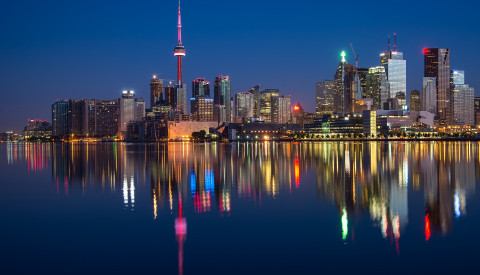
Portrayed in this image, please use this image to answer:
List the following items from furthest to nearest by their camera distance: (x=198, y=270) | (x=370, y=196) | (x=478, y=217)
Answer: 1. (x=370, y=196)
2. (x=478, y=217)
3. (x=198, y=270)

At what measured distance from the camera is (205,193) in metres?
25.6

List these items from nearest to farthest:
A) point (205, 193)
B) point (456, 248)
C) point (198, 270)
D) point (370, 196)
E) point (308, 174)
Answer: point (198, 270) → point (456, 248) → point (370, 196) → point (205, 193) → point (308, 174)

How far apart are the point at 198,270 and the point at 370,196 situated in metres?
13.7

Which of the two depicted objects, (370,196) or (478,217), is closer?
(478,217)

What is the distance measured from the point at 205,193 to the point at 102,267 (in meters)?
13.2

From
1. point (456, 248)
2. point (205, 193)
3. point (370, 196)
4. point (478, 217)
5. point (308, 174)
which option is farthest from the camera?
point (308, 174)

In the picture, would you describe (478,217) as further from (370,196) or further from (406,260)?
(406,260)

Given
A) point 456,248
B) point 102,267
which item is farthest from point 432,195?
point 102,267

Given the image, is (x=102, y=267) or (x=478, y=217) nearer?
(x=102, y=267)

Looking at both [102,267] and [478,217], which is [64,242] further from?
[478,217]

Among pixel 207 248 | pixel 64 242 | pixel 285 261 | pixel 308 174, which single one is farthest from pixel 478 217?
pixel 308 174

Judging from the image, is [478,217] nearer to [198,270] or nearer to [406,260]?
[406,260]

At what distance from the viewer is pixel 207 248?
46.9 ft

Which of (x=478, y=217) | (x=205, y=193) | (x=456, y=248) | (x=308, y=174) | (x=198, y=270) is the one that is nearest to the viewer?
(x=198, y=270)
